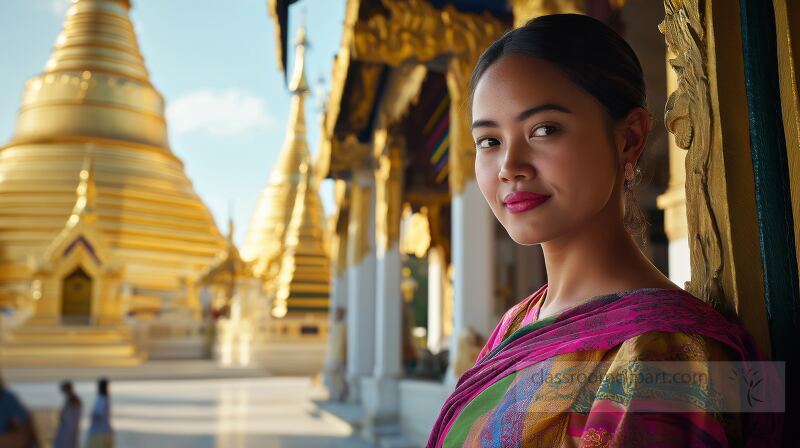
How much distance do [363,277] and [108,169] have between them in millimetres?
19751

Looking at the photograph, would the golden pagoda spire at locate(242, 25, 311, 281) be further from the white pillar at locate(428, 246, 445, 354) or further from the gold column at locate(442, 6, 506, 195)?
the gold column at locate(442, 6, 506, 195)

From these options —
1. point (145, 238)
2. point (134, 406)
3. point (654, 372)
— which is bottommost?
point (134, 406)

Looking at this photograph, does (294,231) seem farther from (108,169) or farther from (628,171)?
(628,171)

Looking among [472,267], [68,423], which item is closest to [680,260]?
[472,267]

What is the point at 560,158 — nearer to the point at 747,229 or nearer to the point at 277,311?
the point at 747,229

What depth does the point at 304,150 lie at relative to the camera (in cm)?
2961

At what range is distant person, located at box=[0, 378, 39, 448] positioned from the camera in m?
1.52

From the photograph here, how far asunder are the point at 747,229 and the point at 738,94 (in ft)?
0.67

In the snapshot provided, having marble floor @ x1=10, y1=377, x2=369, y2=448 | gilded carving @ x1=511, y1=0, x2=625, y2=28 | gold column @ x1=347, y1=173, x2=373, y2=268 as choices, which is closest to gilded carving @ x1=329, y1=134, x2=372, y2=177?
gold column @ x1=347, y1=173, x2=373, y2=268

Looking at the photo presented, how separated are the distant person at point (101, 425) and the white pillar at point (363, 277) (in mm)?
3605

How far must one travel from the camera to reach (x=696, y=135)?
3.72 ft

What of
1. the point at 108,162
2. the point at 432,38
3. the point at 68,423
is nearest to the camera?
the point at 432,38

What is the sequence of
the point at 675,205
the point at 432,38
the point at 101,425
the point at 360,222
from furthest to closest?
the point at 360,222 → the point at 101,425 → the point at 432,38 → the point at 675,205

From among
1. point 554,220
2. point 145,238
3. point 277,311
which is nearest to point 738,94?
point 554,220
